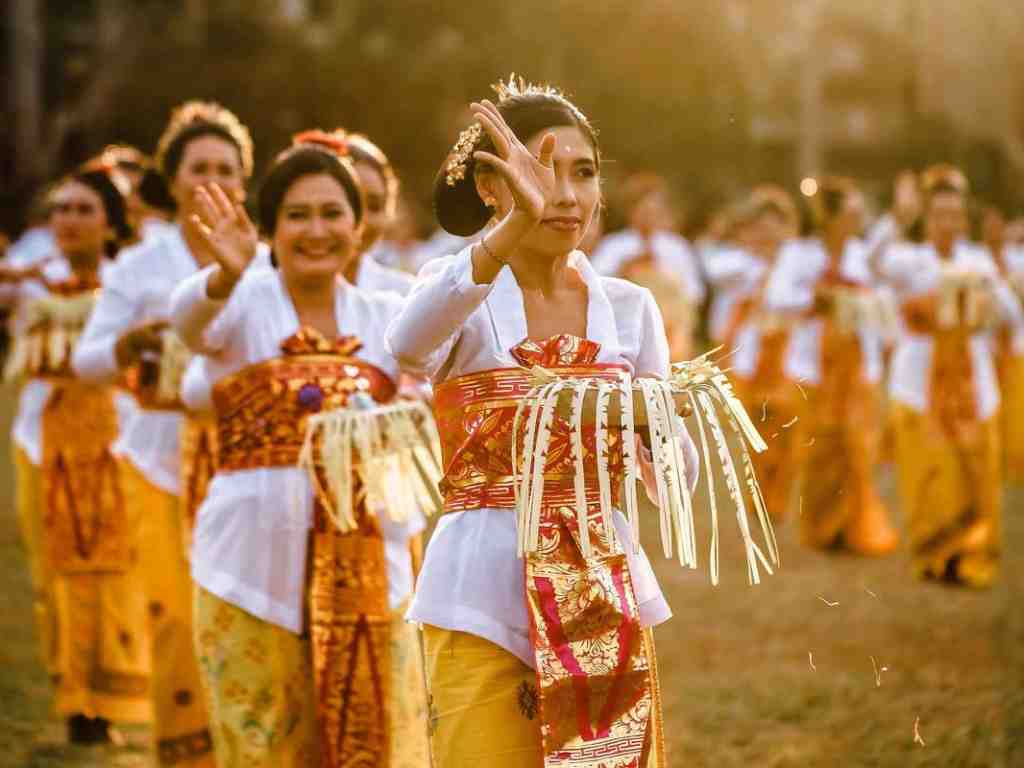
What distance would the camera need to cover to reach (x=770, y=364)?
12.4 metres

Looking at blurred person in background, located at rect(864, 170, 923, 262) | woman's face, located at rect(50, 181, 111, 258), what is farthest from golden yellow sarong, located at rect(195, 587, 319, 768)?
blurred person in background, located at rect(864, 170, 923, 262)

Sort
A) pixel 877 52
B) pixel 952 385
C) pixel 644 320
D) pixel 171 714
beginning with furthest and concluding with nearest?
pixel 877 52, pixel 952 385, pixel 171 714, pixel 644 320

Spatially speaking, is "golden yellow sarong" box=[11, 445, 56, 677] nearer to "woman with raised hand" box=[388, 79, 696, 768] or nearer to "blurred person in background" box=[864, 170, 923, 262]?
"woman with raised hand" box=[388, 79, 696, 768]

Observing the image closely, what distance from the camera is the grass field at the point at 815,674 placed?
6332 millimetres

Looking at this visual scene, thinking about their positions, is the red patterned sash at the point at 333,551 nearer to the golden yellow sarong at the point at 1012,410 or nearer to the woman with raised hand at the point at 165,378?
the woman with raised hand at the point at 165,378

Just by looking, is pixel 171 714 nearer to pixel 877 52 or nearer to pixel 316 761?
pixel 316 761

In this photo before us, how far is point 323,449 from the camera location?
4.68 m

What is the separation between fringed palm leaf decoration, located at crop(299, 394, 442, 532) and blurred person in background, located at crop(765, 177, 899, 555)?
6.85 meters

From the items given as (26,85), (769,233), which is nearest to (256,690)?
(769,233)

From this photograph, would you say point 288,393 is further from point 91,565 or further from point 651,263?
point 651,263

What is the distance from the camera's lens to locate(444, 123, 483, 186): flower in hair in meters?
3.71

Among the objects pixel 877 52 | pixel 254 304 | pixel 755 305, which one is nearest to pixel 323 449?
pixel 254 304

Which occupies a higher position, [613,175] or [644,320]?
[613,175]

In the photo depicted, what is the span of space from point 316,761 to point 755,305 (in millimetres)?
8751
